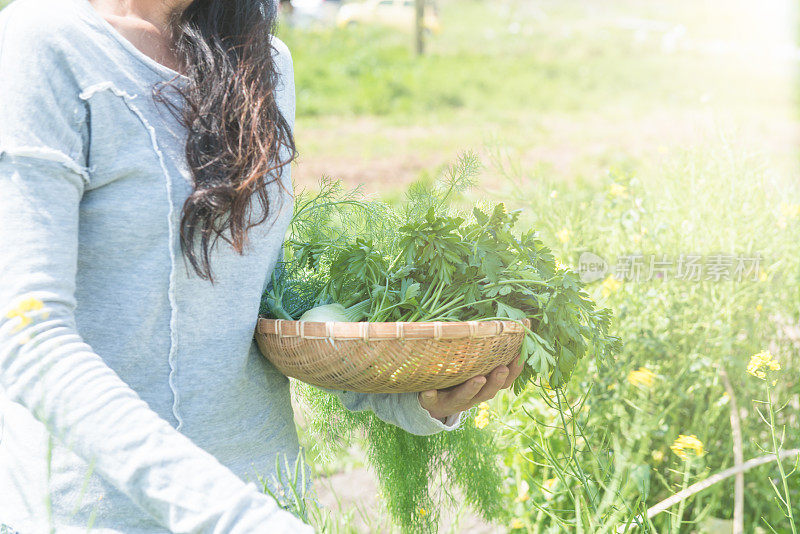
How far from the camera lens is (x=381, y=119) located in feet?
27.2

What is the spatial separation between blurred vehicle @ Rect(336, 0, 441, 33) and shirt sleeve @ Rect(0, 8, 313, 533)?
13761 mm

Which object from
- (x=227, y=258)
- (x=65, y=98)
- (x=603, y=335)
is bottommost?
(x=603, y=335)

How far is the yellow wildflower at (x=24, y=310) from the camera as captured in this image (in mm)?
765

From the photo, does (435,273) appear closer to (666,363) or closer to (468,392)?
(468,392)

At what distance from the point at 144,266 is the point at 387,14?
574 inches

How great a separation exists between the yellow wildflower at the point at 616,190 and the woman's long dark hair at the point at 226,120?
1.31m

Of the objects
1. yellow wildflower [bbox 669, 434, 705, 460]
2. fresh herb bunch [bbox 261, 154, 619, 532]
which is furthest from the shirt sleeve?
yellow wildflower [bbox 669, 434, 705, 460]

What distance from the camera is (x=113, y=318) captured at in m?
0.96

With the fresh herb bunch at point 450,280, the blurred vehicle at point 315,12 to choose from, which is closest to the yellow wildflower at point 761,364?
the fresh herb bunch at point 450,280

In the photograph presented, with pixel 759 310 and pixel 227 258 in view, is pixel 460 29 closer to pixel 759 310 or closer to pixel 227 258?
pixel 759 310

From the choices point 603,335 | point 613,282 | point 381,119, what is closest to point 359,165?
point 381,119

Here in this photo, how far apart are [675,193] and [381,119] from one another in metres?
6.34

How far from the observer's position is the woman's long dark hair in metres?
0.99

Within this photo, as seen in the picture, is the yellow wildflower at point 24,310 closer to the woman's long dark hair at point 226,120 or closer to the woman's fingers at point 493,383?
the woman's long dark hair at point 226,120
